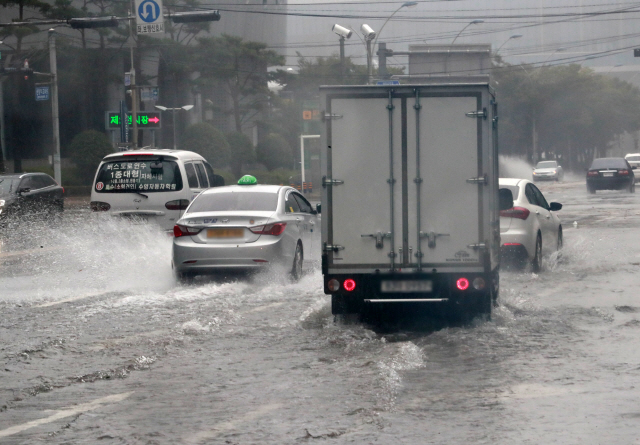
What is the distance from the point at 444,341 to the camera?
27.8 feet

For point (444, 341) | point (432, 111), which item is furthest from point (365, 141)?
point (444, 341)

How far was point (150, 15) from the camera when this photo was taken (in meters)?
22.6

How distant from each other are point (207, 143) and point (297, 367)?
2011 inches

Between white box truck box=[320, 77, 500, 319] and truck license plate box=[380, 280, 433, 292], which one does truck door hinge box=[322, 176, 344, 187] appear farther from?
truck license plate box=[380, 280, 433, 292]

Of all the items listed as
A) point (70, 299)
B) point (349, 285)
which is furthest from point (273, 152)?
point (349, 285)

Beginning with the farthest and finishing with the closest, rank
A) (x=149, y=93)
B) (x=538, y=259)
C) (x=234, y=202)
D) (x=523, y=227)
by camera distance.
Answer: (x=149, y=93), (x=538, y=259), (x=523, y=227), (x=234, y=202)

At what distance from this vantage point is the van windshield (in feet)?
50.9

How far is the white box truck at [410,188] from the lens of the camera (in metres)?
8.76

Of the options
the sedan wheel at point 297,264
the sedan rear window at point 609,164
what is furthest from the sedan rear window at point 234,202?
the sedan rear window at point 609,164

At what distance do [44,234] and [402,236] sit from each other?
644 inches

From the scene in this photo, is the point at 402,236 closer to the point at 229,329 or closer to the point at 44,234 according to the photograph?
the point at 229,329

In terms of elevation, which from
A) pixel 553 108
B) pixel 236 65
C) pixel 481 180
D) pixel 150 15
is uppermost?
pixel 236 65

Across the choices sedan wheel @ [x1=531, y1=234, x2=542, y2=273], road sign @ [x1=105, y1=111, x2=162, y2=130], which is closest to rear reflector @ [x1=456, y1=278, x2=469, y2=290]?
sedan wheel @ [x1=531, y1=234, x2=542, y2=273]

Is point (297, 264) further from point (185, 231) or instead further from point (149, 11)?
point (149, 11)
